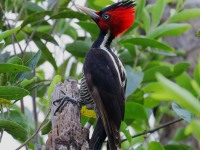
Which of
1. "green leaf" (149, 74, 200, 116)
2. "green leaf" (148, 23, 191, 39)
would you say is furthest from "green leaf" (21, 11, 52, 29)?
"green leaf" (149, 74, 200, 116)

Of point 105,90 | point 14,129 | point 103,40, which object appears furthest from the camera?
point 103,40

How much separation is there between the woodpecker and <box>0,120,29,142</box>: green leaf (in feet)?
1.63

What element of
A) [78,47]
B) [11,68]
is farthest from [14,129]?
[78,47]

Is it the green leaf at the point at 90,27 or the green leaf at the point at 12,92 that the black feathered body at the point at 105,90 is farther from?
the green leaf at the point at 12,92

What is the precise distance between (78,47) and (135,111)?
0.76 metres

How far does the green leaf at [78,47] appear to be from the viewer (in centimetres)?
383

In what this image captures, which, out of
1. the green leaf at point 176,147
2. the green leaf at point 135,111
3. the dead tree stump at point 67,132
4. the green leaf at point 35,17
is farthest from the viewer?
the green leaf at point 176,147

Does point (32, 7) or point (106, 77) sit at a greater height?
point (32, 7)

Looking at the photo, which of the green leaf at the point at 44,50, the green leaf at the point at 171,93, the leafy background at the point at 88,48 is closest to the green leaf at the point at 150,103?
the leafy background at the point at 88,48

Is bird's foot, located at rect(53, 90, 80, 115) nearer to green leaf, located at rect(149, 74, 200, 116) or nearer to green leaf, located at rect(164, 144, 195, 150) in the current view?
green leaf, located at rect(164, 144, 195, 150)

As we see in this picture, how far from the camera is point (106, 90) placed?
326 cm

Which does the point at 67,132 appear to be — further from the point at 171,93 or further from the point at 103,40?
the point at 171,93

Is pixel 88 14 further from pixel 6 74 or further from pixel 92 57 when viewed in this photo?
pixel 6 74

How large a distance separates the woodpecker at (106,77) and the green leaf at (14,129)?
1.63ft
